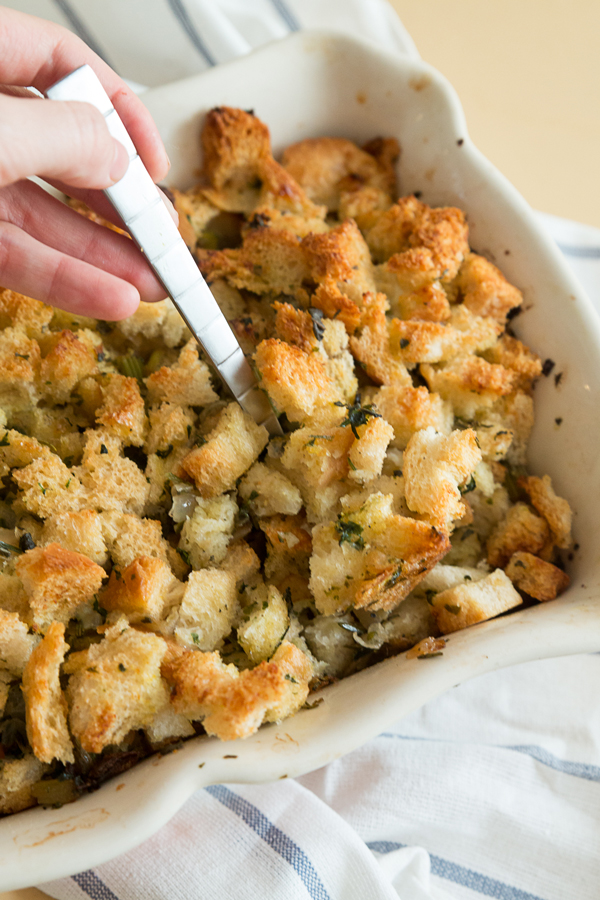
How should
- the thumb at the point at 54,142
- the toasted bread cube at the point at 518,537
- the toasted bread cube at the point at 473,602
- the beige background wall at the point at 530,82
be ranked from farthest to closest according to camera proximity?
the beige background wall at the point at 530,82
the toasted bread cube at the point at 518,537
the toasted bread cube at the point at 473,602
the thumb at the point at 54,142

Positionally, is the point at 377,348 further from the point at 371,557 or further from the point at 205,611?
the point at 205,611

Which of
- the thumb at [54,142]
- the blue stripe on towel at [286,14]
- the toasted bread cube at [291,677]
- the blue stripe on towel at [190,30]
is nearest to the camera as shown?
the thumb at [54,142]

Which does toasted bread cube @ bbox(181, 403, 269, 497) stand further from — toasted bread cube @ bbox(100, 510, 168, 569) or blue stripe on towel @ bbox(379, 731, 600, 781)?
blue stripe on towel @ bbox(379, 731, 600, 781)

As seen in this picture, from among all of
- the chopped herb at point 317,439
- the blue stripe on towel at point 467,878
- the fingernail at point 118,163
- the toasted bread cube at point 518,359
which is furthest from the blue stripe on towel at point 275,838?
the fingernail at point 118,163

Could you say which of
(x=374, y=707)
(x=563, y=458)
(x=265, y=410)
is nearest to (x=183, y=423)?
(x=265, y=410)

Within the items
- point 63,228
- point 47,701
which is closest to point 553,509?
point 47,701

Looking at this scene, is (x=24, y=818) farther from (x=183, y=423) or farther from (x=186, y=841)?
(x=183, y=423)

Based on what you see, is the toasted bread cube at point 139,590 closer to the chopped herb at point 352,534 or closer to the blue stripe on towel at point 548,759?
the chopped herb at point 352,534
